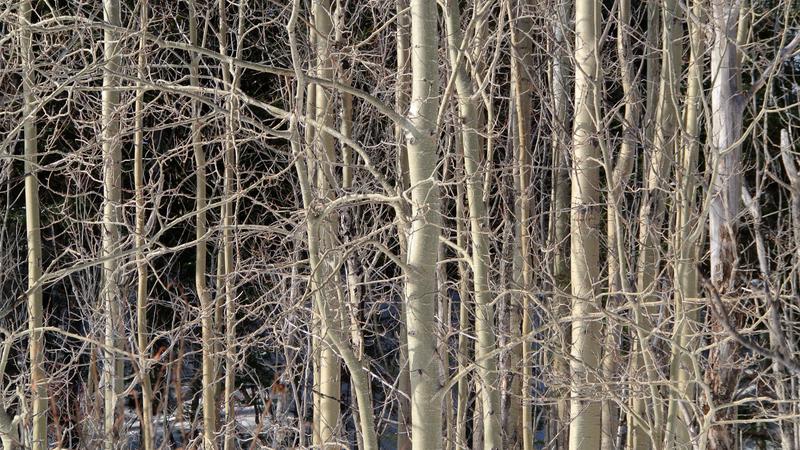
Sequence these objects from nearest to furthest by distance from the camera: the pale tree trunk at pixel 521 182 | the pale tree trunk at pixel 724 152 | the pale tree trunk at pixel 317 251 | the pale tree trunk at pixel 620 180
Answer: the pale tree trunk at pixel 317 251
the pale tree trunk at pixel 724 152
the pale tree trunk at pixel 620 180
the pale tree trunk at pixel 521 182

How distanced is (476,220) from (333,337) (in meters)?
1.55

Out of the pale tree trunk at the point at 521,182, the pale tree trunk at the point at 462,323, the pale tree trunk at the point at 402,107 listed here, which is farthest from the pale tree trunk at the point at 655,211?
the pale tree trunk at the point at 402,107

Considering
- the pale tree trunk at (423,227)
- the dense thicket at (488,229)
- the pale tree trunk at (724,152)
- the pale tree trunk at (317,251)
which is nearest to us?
the pale tree trunk at (317,251)

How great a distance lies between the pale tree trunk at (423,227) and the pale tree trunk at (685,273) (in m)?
1.29

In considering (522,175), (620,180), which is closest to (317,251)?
(620,180)

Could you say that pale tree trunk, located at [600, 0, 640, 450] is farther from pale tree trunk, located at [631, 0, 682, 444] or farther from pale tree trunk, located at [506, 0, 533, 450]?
pale tree trunk, located at [506, 0, 533, 450]

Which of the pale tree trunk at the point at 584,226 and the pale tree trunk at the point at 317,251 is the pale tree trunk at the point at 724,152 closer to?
the pale tree trunk at the point at 584,226

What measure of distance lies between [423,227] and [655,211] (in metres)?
2.30

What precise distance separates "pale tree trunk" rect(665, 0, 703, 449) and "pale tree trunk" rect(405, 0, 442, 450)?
1293 millimetres

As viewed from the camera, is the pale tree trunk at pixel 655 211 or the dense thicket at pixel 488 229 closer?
the dense thicket at pixel 488 229

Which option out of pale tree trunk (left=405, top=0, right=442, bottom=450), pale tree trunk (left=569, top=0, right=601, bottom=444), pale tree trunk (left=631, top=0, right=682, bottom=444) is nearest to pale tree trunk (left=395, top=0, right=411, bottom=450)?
pale tree trunk (left=569, top=0, right=601, bottom=444)

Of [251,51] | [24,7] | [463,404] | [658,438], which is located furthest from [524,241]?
[251,51]

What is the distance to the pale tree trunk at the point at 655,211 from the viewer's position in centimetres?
531

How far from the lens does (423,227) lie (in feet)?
16.0
